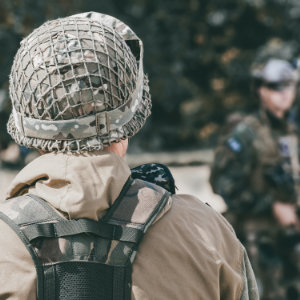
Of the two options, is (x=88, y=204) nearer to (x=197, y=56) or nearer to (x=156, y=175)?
(x=156, y=175)

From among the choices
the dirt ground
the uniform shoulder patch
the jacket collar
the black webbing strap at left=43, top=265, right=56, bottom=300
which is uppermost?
the jacket collar

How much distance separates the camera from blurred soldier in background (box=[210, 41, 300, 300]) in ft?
12.4

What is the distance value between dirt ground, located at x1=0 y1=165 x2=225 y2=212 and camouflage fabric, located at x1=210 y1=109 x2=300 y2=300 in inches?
94.8

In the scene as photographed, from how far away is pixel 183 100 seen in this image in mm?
9422

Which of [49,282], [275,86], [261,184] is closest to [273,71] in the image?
[275,86]

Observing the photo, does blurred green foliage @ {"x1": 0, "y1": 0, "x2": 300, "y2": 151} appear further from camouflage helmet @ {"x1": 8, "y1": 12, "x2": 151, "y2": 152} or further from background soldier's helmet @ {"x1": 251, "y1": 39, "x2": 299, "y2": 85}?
camouflage helmet @ {"x1": 8, "y1": 12, "x2": 151, "y2": 152}

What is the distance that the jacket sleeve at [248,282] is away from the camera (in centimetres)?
166

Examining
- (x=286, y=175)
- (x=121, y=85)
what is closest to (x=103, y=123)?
(x=121, y=85)

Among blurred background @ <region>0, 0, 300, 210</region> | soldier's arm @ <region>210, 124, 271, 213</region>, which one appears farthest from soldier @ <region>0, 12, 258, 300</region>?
blurred background @ <region>0, 0, 300, 210</region>

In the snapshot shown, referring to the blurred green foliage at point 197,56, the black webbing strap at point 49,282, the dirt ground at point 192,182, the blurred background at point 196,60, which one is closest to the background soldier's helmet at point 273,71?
the dirt ground at point 192,182

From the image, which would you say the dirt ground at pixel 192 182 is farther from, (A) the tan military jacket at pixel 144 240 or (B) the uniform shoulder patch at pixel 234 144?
(A) the tan military jacket at pixel 144 240

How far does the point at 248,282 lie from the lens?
5.58 ft

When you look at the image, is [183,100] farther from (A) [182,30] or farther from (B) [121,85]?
(B) [121,85]

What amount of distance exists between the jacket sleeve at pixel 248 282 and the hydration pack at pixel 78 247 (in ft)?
1.09
